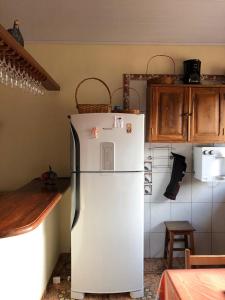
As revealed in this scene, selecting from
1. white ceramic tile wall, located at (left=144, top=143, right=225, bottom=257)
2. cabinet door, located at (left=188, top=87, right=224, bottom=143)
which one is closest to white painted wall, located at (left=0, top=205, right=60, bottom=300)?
white ceramic tile wall, located at (left=144, top=143, right=225, bottom=257)

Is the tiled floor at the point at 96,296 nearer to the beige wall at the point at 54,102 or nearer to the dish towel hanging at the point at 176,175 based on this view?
the dish towel hanging at the point at 176,175

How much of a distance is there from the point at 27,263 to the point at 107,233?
73 cm

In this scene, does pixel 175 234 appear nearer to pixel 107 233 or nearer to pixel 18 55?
pixel 107 233

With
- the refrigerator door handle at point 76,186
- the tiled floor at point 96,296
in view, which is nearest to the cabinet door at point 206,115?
the refrigerator door handle at point 76,186

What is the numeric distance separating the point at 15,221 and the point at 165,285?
0.92 m

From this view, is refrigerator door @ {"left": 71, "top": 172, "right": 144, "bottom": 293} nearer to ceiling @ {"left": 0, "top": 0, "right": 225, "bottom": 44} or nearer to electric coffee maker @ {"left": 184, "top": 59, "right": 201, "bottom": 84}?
electric coffee maker @ {"left": 184, "top": 59, "right": 201, "bottom": 84}

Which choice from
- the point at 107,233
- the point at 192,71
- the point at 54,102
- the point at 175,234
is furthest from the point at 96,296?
the point at 192,71

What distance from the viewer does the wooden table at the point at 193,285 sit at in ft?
4.21

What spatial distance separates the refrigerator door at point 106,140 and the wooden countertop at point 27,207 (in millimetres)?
347

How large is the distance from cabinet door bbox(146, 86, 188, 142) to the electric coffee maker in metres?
0.19

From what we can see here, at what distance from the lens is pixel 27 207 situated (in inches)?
80.1

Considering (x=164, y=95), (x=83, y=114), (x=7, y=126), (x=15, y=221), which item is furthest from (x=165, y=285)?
(x=7, y=126)

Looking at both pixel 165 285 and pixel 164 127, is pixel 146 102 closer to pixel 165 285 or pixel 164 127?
pixel 164 127

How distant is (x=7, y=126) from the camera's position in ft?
10.3
